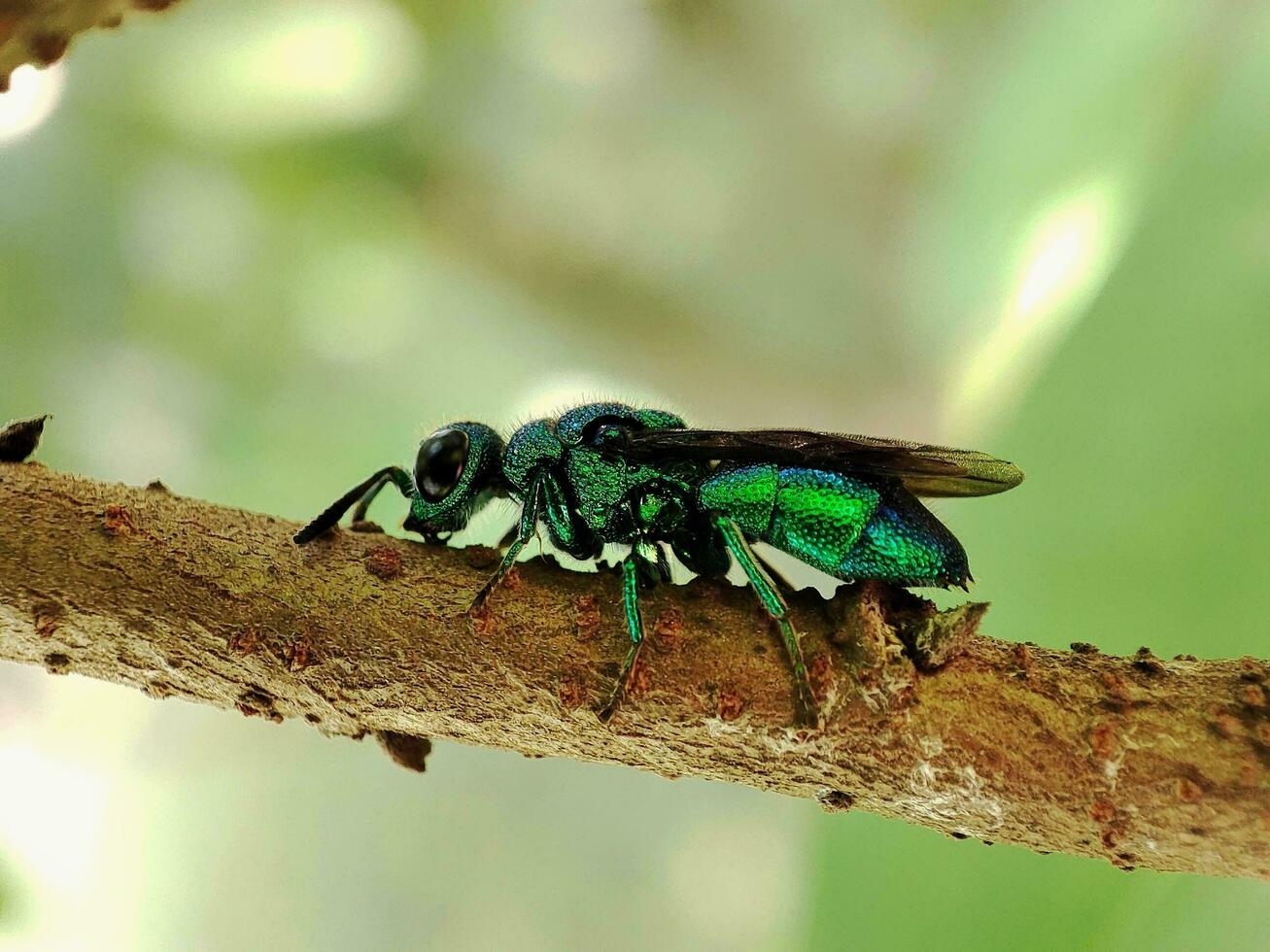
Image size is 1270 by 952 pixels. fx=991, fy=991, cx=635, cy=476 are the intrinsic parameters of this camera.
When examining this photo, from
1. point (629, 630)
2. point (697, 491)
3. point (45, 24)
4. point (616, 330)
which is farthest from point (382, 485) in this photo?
point (616, 330)

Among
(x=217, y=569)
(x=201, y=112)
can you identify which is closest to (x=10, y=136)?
(x=201, y=112)

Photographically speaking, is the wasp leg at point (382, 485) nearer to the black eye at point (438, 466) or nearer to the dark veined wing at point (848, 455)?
the black eye at point (438, 466)

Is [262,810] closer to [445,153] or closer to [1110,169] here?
[445,153]

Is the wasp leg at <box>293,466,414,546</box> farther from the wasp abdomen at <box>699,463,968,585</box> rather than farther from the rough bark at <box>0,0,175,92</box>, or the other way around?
the rough bark at <box>0,0,175,92</box>

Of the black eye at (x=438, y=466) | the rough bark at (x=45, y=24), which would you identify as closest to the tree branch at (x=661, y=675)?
the black eye at (x=438, y=466)

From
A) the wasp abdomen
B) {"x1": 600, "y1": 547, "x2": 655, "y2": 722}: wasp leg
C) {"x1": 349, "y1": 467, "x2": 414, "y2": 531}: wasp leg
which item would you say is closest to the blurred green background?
{"x1": 349, "y1": 467, "x2": 414, "y2": 531}: wasp leg
